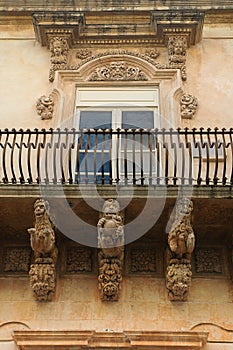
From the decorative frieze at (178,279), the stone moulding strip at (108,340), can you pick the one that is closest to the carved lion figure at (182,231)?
the decorative frieze at (178,279)

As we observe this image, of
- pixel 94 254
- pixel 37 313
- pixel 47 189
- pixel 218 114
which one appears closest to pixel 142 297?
pixel 94 254

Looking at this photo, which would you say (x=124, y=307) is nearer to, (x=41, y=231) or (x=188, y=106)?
(x=41, y=231)

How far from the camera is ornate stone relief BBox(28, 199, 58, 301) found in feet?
20.2

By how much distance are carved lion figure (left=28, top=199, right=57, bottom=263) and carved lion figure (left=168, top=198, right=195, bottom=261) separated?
126 centimetres

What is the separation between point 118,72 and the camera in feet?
28.1

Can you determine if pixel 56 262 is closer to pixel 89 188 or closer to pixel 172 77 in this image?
pixel 89 188

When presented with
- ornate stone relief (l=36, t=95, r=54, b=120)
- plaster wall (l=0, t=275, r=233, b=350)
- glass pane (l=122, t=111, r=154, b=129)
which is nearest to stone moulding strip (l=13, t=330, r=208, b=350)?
plaster wall (l=0, t=275, r=233, b=350)

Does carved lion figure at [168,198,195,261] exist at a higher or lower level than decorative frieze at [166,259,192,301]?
higher

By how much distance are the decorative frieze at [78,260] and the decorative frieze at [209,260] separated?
1.22 meters

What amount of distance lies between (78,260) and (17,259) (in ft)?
2.27

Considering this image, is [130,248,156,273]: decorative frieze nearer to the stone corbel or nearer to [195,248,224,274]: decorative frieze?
[195,248,224,274]: decorative frieze

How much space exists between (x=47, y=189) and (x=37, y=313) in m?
1.33

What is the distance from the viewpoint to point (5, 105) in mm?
8203

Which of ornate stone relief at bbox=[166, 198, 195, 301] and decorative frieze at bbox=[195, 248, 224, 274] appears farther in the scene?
decorative frieze at bbox=[195, 248, 224, 274]
